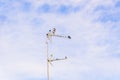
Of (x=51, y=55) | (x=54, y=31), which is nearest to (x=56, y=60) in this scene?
(x=51, y=55)

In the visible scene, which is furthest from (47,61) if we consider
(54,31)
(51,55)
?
(54,31)

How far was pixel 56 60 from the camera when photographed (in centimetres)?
9950

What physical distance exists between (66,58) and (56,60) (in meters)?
2.77

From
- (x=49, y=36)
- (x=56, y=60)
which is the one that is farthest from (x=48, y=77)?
(x=49, y=36)

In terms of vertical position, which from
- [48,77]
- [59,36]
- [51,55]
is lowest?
[48,77]

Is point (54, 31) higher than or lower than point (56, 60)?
higher

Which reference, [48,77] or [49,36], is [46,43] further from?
[48,77]

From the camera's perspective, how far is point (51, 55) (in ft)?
331

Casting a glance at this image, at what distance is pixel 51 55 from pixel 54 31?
728cm

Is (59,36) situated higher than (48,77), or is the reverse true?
(59,36)

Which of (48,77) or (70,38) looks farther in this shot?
(70,38)

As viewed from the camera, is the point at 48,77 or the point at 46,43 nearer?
the point at 48,77

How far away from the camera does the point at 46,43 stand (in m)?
103

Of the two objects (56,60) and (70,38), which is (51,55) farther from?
(70,38)
